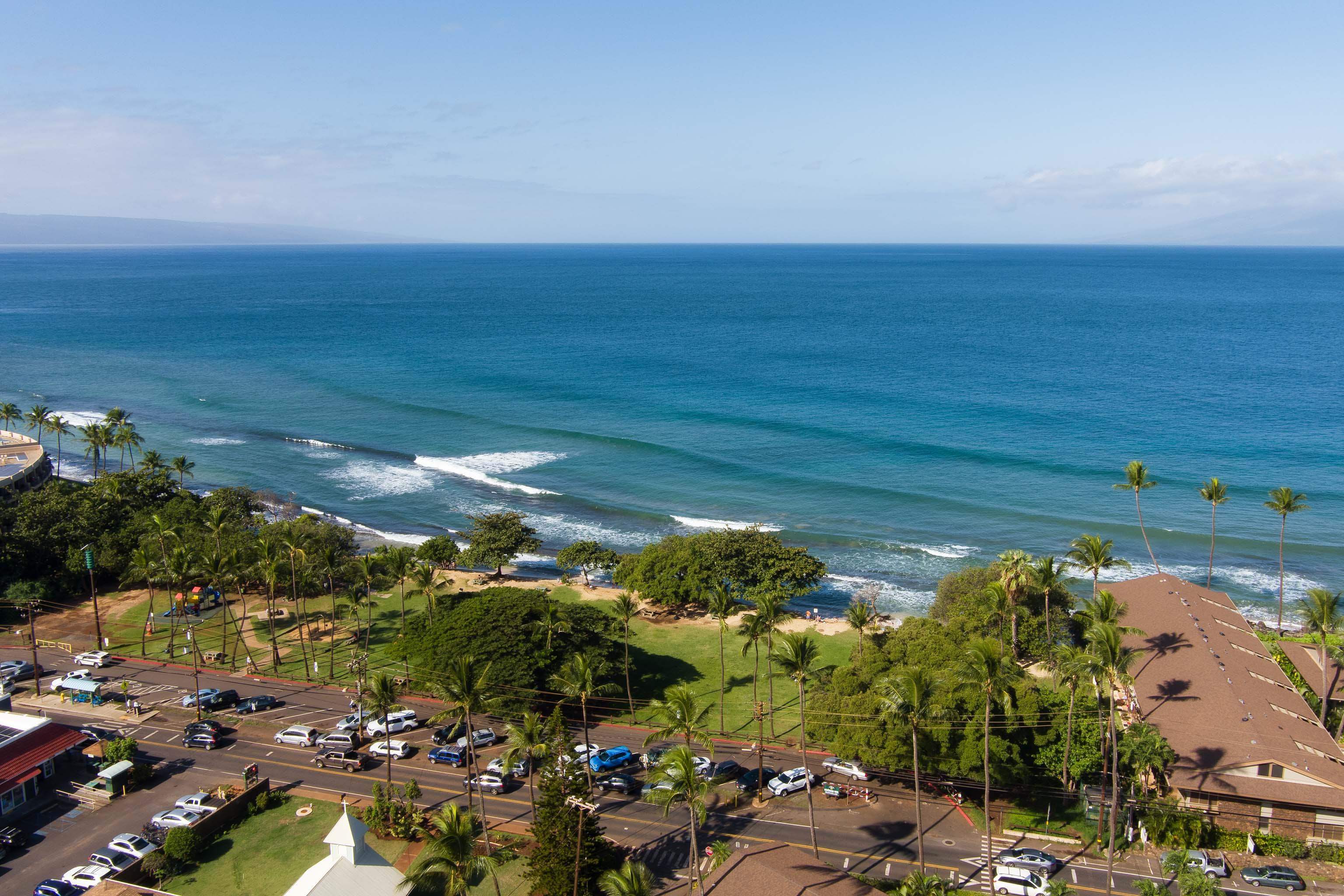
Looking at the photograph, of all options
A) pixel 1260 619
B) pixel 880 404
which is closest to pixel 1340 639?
pixel 1260 619

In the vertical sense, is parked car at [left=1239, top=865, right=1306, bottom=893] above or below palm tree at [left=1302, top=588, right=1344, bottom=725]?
below

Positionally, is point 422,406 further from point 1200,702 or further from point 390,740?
point 1200,702

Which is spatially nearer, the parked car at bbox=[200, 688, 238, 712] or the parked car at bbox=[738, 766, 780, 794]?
the parked car at bbox=[738, 766, 780, 794]

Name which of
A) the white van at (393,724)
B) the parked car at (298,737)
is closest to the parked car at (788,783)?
the white van at (393,724)

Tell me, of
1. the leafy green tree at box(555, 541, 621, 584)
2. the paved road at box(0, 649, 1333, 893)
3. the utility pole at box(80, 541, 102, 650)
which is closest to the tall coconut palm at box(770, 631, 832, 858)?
the paved road at box(0, 649, 1333, 893)

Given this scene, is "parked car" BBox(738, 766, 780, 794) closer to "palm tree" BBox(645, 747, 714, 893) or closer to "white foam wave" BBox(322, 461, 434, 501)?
"palm tree" BBox(645, 747, 714, 893)

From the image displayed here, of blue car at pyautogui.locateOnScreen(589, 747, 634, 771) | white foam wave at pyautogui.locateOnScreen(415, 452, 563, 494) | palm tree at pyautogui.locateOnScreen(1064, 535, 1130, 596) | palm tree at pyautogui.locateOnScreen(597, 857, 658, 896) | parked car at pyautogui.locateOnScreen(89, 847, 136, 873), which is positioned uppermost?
palm tree at pyautogui.locateOnScreen(1064, 535, 1130, 596)

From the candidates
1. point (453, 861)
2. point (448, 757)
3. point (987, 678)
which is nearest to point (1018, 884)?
point (987, 678)
